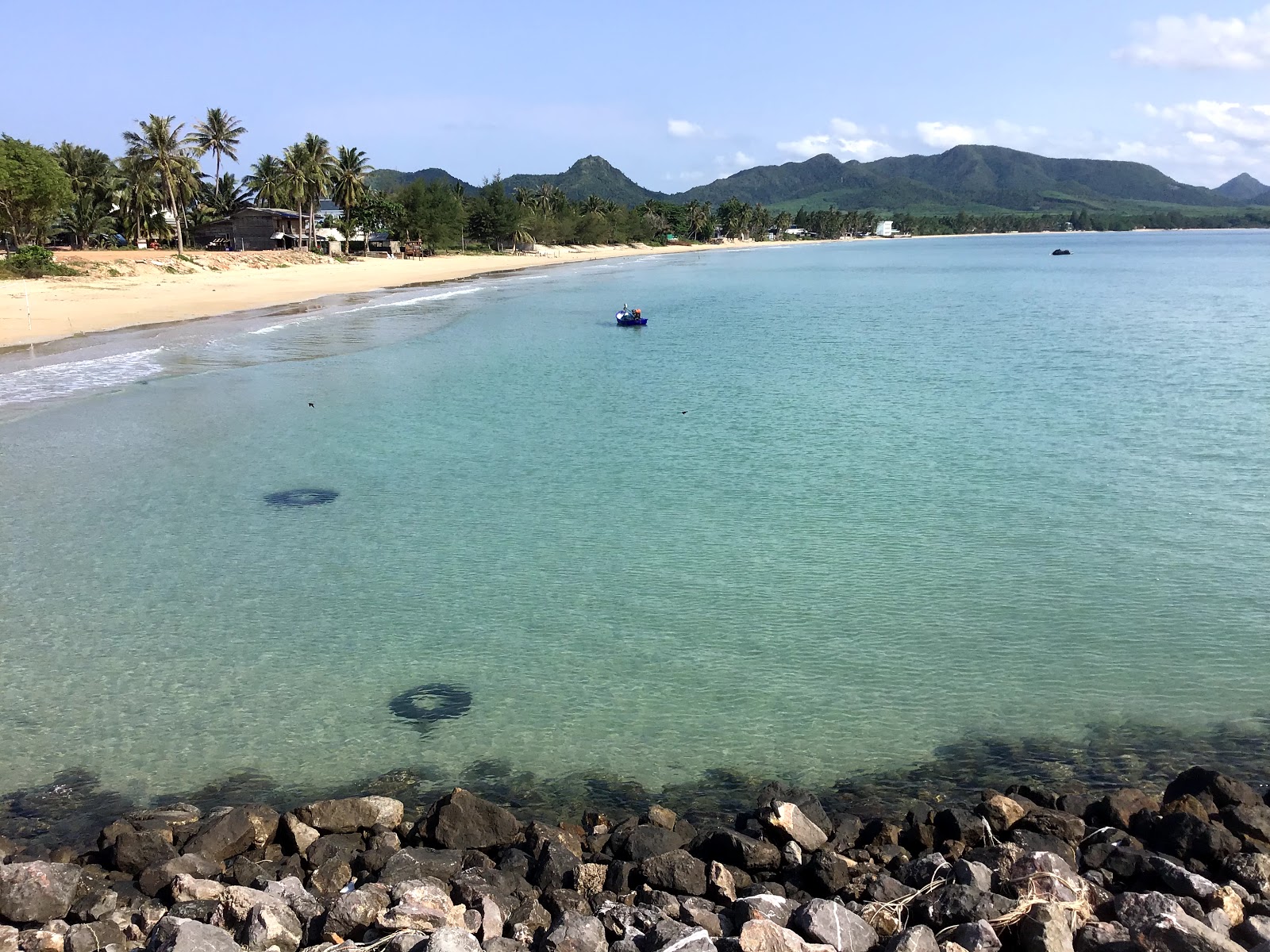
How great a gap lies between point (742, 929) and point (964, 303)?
5880 centimetres

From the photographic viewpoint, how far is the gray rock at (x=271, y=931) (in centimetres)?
532

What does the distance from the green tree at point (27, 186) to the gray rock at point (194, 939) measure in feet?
184

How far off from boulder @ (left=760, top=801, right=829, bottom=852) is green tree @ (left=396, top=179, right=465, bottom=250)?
97.9m

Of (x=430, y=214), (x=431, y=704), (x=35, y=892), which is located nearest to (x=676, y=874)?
(x=431, y=704)

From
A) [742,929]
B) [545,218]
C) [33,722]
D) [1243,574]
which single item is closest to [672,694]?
[742,929]

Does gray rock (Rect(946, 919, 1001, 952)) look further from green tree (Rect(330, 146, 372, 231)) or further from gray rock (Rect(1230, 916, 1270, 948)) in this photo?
green tree (Rect(330, 146, 372, 231))

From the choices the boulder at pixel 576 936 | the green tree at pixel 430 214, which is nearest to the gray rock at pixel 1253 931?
the boulder at pixel 576 936

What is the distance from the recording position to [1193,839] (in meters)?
6.32

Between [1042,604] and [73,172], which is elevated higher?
[73,172]

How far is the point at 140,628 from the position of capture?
10750 millimetres

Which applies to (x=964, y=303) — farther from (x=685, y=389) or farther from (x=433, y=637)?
(x=433, y=637)

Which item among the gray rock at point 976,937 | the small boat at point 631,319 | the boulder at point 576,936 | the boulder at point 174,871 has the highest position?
the small boat at point 631,319

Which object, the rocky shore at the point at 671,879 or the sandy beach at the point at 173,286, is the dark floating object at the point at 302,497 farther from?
the sandy beach at the point at 173,286

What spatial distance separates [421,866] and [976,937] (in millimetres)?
3432
